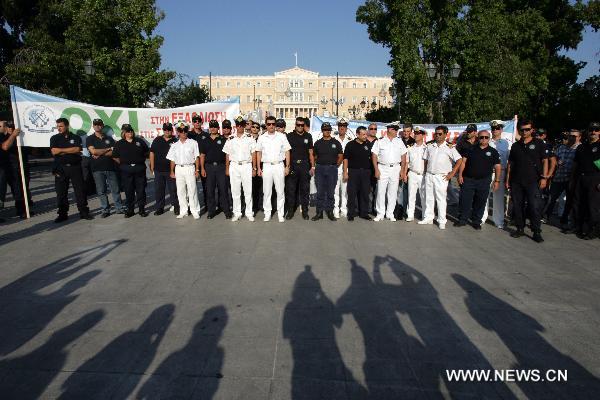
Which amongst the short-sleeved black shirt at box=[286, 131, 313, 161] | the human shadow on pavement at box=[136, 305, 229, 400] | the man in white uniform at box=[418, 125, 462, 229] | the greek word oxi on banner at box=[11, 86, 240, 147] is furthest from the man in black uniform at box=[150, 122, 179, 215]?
the human shadow on pavement at box=[136, 305, 229, 400]

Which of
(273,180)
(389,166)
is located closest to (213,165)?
(273,180)

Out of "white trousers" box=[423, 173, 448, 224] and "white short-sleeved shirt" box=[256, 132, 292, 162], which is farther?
"white short-sleeved shirt" box=[256, 132, 292, 162]

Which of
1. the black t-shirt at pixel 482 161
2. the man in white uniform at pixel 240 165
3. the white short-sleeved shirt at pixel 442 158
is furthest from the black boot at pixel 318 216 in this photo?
the black t-shirt at pixel 482 161

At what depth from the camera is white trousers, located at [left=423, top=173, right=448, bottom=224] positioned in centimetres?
771

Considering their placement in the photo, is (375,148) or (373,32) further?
(373,32)

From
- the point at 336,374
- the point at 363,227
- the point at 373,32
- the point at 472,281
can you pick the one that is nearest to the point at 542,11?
the point at 373,32

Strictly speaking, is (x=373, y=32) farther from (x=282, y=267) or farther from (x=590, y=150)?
(x=282, y=267)

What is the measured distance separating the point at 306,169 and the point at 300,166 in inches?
5.4

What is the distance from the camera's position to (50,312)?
397cm

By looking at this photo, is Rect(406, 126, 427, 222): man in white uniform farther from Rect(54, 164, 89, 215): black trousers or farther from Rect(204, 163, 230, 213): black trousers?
Rect(54, 164, 89, 215): black trousers

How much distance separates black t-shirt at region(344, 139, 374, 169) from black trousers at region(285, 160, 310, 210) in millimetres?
880

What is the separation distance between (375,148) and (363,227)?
5.41 feet

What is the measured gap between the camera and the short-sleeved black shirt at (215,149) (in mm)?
8266

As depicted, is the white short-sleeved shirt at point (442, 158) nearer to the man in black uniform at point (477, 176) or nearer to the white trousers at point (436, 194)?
the white trousers at point (436, 194)
